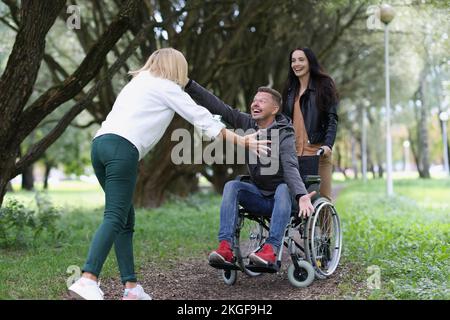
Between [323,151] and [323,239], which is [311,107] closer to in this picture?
[323,151]

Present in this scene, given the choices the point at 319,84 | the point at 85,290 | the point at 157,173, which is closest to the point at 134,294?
the point at 85,290

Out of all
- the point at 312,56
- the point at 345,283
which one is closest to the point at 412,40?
the point at 312,56

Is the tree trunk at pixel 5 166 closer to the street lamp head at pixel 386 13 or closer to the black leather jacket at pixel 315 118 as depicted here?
the black leather jacket at pixel 315 118

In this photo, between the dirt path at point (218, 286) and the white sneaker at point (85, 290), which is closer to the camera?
the white sneaker at point (85, 290)

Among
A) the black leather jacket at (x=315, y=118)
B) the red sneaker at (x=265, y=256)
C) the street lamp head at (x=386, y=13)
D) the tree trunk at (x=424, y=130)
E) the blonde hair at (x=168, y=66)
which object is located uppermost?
the street lamp head at (x=386, y=13)

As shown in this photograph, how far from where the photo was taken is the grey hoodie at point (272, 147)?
471cm

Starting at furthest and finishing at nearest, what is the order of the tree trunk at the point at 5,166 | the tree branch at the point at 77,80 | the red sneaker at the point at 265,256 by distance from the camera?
the tree branch at the point at 77,80 < the tree trunk at the point at 5,166 < the red sneaker at the point at 265,256

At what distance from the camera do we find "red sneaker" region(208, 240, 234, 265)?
175 inches

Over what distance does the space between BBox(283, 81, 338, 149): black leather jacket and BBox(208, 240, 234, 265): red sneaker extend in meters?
1.53

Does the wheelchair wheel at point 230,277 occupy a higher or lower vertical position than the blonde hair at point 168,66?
lower

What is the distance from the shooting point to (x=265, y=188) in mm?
4934

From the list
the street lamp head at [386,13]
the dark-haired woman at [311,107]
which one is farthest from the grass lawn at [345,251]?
the street lamp head at [386,13]
